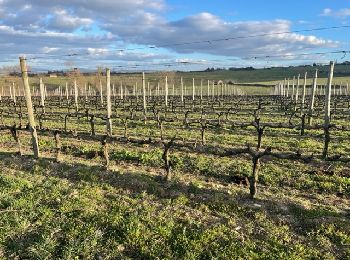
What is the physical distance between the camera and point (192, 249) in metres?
8.49

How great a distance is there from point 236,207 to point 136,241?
3154 millimetres

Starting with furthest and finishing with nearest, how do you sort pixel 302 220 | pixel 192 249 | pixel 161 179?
pixel 161 179, pixel 302 220, pixel 192 249

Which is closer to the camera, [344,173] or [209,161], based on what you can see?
[344,173]

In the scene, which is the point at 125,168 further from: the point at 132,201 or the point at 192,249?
the point at 192,249

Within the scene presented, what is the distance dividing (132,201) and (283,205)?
443 cm

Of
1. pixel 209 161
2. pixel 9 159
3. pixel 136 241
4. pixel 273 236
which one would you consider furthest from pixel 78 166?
pixel 273 236

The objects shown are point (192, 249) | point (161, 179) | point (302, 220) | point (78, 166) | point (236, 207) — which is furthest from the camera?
point (78, 166)

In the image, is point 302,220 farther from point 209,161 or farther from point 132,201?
point 209,161

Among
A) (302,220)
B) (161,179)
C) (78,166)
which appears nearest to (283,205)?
(302,220)

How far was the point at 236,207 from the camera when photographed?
10.5 meters

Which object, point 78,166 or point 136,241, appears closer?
point 136,241

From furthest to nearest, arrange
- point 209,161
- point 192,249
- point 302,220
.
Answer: point 209,161 < point 302,220 < point 192,249

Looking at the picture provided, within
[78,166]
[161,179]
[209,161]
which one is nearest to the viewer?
[161,179]

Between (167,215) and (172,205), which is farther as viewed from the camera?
(172,205)
